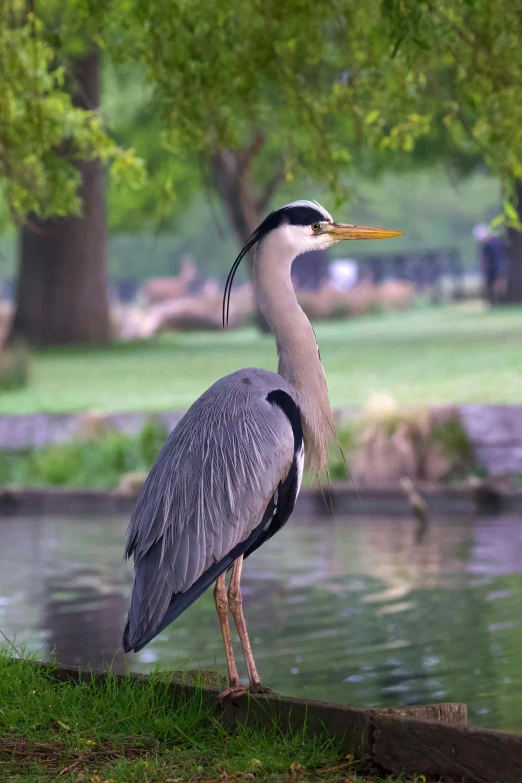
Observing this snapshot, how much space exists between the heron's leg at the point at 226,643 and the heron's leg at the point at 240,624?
40 mm

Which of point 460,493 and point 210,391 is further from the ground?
point 210,391

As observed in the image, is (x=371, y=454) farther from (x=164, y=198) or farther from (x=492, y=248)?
(x=492, y=248)

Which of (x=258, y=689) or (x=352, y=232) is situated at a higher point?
(x=352, y=232)

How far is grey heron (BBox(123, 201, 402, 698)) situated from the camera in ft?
18.2

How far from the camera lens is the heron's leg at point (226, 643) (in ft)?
18.3

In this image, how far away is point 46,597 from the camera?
1138 centimetres

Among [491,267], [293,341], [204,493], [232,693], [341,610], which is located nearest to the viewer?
[232,693]

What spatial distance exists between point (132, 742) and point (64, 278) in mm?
26113

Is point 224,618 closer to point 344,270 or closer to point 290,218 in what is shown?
point 290,218

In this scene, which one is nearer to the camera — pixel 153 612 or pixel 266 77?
pixel 153 612

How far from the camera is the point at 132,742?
17.8 ft

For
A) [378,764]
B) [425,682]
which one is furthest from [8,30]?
[378,764]

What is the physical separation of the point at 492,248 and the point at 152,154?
14.1m

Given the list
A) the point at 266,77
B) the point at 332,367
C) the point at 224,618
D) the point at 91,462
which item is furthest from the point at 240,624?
the point at 332,367
